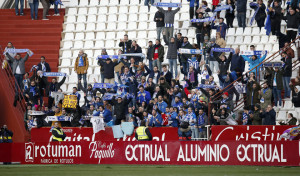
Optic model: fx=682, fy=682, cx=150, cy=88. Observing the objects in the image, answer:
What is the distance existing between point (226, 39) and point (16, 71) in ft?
31.0

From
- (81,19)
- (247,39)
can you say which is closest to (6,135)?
(81,19)

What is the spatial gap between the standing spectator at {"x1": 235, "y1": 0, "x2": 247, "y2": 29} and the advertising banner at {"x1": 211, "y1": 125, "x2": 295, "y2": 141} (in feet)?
22.2

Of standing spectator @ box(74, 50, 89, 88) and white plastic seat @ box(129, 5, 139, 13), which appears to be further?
white plastic seat @ box(129, 5, 139, 13)

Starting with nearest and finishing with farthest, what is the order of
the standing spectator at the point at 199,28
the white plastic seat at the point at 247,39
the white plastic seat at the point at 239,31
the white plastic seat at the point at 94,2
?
the standing spectator at the point at 199,28 < the white plastic seat at the point at 247,39 < the white plastic seat at the point at 239,31 < the white plastic seat at the point at 94,2

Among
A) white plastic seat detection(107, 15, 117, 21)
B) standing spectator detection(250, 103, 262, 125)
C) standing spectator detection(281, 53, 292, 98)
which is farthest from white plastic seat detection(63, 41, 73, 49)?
standing spectator detection(250, 103, 262, 125)

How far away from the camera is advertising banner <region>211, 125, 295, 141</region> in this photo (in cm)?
2341

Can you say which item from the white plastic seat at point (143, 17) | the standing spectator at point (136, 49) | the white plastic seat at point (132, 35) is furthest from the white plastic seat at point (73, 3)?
the standing spectator at point (136, 49)

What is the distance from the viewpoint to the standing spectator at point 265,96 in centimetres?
2448

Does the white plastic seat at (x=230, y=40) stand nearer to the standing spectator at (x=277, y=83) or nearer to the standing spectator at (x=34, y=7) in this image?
the standing spectator at (x=277, y=83)

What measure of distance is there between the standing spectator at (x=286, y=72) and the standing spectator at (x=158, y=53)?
17.5ft

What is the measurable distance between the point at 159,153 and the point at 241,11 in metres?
9.14

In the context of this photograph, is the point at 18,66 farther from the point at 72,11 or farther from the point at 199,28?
the point at 199,28

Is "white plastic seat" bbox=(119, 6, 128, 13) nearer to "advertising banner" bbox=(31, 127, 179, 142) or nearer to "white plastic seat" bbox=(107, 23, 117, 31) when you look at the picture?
"white plastic seat" bbox=(107, 23, 117, 31)

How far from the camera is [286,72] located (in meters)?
25.0
